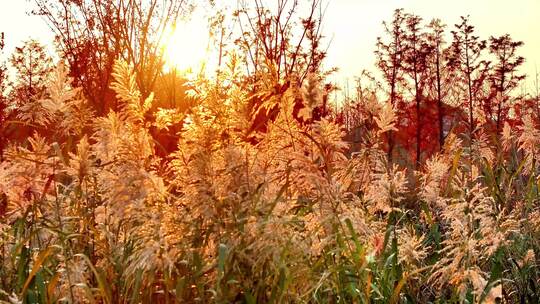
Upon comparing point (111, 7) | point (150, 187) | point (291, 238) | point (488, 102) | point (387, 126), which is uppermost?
point (111, 7)

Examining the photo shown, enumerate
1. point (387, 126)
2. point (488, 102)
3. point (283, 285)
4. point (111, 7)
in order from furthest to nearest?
point (488, 102), point (111, 7), point (387, 126), point (283, 285)

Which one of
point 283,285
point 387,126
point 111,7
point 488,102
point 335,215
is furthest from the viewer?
point 488,102

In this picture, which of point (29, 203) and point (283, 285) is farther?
point (29, 203)

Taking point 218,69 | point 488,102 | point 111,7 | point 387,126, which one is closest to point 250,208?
point 218,69

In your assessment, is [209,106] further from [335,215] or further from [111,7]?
[111,7]

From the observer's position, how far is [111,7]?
14188mm

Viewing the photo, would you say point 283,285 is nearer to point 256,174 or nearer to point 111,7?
point 256,174

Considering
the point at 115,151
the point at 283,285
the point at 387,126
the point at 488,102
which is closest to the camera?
the point at 283,285

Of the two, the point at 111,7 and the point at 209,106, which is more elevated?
the point at 111,7

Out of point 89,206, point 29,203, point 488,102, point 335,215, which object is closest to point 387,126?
point 335,215

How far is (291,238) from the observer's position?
2535 mm

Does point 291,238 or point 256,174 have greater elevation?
point 256,174

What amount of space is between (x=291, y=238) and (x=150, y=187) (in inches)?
22.5

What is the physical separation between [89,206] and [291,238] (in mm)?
1203
